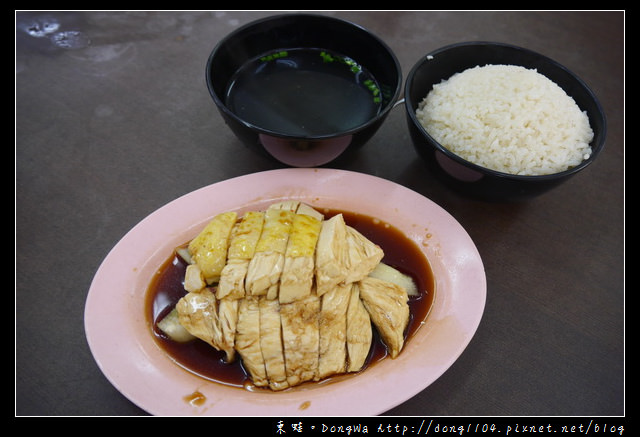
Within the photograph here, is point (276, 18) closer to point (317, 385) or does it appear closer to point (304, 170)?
point (304, 170)

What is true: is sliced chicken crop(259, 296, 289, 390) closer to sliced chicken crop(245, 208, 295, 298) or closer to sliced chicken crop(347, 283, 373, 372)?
sliced chicken crop(245, 208, 295, 298)

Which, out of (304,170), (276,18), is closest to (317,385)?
(304,170)

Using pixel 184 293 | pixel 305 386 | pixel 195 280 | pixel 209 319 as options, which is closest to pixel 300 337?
pixel 305 386

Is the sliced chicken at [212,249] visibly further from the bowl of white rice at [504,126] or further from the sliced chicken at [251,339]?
the bowl of white rice at [504,126]

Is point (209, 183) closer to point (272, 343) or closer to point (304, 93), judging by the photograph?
point (304, 93)

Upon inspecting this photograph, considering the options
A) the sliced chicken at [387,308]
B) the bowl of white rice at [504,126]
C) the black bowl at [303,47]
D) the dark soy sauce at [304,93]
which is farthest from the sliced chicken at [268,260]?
the bowl of white rice at [504,126]

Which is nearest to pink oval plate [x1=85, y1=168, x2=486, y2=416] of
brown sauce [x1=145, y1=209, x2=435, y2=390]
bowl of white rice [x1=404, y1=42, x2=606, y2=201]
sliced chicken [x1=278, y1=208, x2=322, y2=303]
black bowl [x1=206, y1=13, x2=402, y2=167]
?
brown sauce [x1=145, y1=209, x2=435, y2=390]

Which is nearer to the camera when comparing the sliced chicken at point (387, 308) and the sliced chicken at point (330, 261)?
the sliced chicken at point (330, 261)
